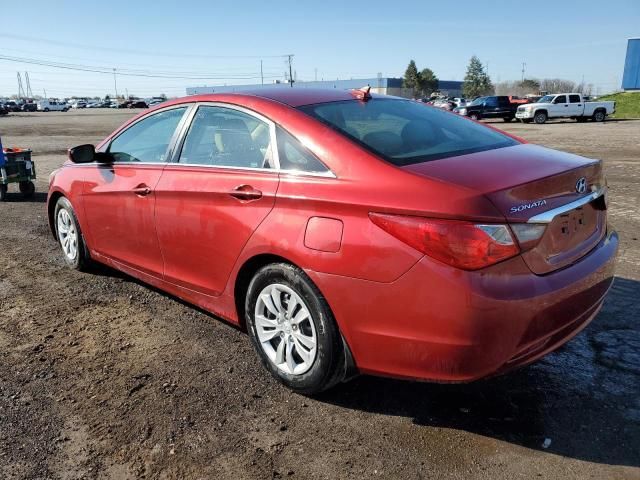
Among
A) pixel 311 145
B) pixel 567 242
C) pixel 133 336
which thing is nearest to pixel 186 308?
pixel 133 336

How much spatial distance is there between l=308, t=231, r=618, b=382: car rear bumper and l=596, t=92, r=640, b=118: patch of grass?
142ft

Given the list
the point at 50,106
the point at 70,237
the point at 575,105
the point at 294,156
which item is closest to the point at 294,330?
the point at 294,156

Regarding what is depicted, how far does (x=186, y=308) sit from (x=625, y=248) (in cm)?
442

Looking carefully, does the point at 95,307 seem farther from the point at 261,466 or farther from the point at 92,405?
the point at 261,466

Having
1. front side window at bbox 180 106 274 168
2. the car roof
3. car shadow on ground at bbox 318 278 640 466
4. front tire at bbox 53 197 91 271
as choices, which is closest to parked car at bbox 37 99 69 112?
front tire at bbox 53 197 91 271

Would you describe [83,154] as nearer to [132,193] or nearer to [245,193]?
[132,193]

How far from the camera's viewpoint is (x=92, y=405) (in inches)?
120

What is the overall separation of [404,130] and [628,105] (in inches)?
1840

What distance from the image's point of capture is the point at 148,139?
13.9 feet

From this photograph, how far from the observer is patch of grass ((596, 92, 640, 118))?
40562 mm

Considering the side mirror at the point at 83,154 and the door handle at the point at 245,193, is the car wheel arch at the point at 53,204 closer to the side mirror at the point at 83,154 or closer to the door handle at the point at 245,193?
the side mirror at the point at 83,154

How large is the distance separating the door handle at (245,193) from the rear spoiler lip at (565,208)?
4.75ft

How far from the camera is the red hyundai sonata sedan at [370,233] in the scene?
7.82ft

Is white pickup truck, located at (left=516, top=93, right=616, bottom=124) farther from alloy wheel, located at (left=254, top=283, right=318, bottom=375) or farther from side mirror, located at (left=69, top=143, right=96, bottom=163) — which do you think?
alloy wheel, located at (left=254, top=283, right=318, bottom=375)
